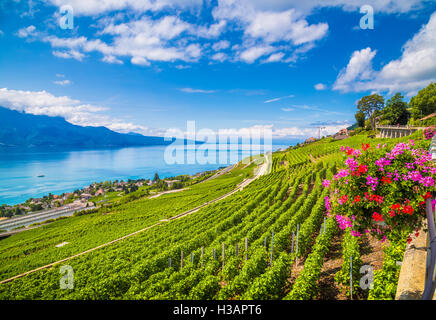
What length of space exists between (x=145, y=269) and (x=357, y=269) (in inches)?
398

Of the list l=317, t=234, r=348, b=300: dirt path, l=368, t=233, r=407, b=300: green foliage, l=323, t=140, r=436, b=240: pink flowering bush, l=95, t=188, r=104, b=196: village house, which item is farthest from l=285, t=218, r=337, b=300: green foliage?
l=95, t=188, r=104, b=196: village house

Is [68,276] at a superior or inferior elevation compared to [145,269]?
inferior

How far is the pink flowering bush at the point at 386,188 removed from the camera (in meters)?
3.86

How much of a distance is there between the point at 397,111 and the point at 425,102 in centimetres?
496

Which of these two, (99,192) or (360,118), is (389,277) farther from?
(99,192)

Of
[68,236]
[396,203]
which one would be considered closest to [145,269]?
[396,203]

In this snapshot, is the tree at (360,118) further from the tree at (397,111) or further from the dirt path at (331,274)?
the dirt path at (331,274)

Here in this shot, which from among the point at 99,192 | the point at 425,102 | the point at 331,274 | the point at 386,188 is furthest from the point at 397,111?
the point at 99,192

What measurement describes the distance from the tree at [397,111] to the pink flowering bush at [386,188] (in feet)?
200

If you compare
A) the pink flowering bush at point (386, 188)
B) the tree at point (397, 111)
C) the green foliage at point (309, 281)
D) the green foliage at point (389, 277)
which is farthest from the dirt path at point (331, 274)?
the tree at point (397, 111)

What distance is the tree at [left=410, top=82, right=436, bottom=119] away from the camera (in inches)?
1790

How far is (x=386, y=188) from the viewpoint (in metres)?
4.08
